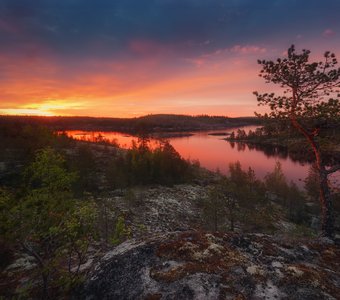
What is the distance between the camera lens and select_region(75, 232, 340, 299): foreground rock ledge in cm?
470

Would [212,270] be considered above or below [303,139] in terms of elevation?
below

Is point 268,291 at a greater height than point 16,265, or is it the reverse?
point 268,291

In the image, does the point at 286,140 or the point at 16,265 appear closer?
the point at 286,140

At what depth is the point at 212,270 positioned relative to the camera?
5.18 metres

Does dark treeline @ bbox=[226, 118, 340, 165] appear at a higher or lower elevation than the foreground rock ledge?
higher

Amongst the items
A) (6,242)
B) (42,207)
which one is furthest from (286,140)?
(6,242)

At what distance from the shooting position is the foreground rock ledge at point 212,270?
470cm

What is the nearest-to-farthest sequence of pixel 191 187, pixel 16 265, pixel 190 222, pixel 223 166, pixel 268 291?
pixel 268 291 < pixel 16 265 < pixel 190 222 < pixel 191 187 < pixel 223 166

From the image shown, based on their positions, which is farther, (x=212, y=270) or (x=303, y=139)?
(x=303, y=139)

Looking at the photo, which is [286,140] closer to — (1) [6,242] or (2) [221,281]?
(2) [221,281]

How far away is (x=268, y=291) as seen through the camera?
15.4 feet

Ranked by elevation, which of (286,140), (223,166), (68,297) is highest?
(286,140)

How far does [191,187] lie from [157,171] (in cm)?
977

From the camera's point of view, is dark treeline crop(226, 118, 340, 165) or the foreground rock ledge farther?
dark treeline crop(226, 118, 340, 165)
